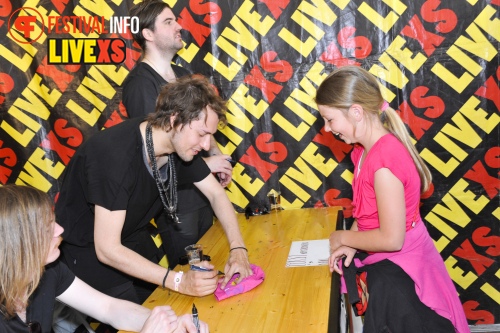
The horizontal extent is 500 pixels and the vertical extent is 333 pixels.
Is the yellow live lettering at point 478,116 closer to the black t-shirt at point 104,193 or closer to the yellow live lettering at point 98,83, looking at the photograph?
the black t-shirt at point 104,193

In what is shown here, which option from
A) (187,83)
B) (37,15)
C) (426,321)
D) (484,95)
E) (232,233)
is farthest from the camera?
(37,15)

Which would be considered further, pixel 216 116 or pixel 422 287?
pixel 216 116

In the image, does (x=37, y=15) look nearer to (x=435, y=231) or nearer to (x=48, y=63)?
(x=48, y=63)

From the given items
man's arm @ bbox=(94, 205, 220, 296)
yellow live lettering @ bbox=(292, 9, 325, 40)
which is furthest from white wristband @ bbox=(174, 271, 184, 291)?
yellow live lettering @ bbox=(292, 9, 325, 40)

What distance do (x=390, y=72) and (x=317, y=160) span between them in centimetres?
64

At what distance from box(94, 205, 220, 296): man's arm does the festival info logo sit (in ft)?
5.46

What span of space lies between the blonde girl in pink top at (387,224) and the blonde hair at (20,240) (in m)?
1.03

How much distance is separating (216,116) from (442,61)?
162 centimetres

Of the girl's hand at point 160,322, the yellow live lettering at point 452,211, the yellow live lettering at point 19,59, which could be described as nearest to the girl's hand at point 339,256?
the girl's hand at point 160,322

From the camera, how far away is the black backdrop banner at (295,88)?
116 inches

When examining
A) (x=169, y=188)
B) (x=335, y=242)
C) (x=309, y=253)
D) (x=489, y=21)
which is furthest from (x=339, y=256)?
(x=489, y=21)

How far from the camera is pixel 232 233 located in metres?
2.18

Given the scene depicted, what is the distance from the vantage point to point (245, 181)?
10.5ft

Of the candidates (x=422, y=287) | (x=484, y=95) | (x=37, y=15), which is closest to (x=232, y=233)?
(x=422, y=287)
